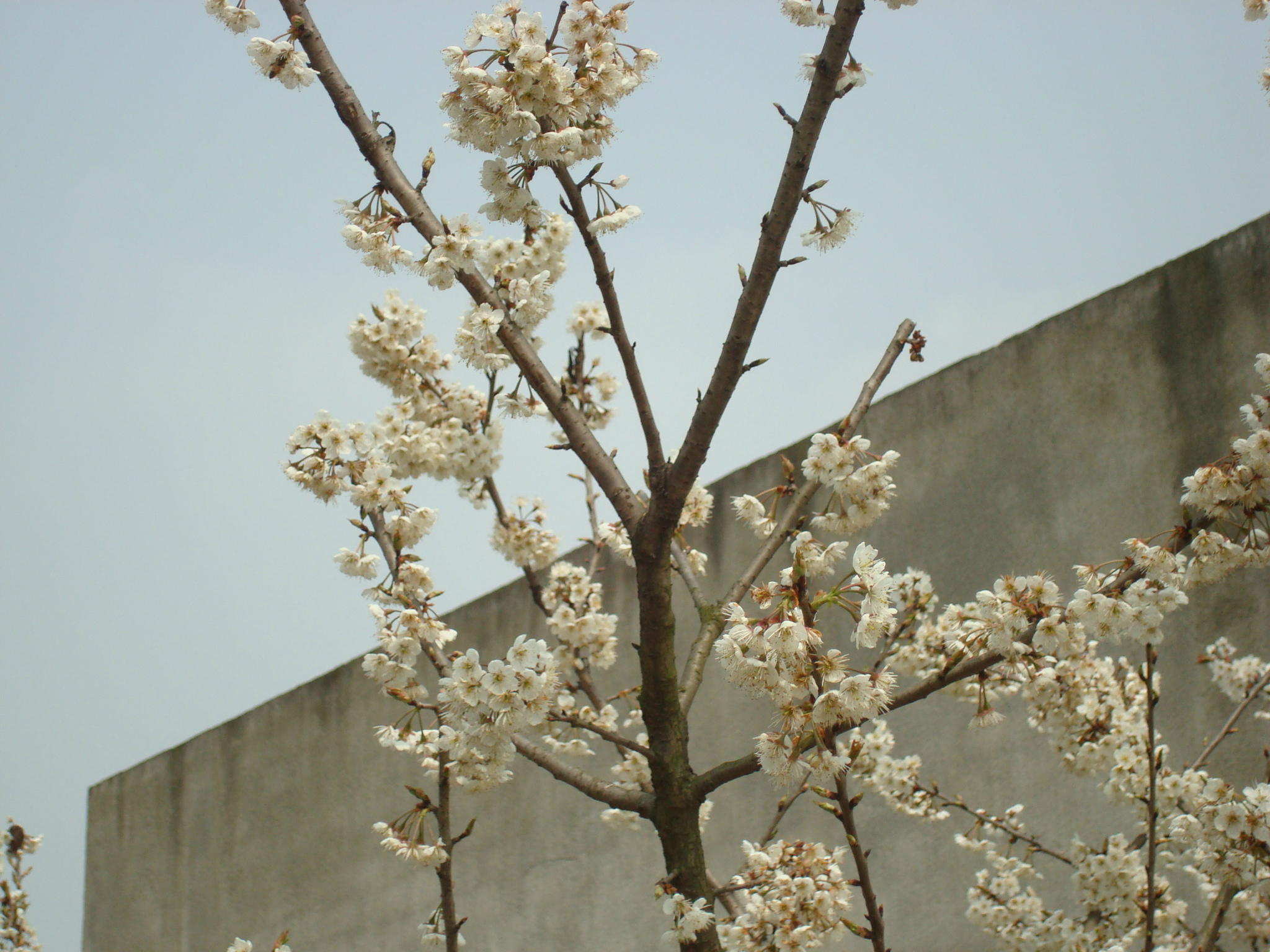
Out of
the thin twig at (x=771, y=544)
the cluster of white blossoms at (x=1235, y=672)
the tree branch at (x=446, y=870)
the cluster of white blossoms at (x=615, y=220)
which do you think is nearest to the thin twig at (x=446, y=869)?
the tree branch at (x=446, y=870)

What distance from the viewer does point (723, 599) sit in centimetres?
223

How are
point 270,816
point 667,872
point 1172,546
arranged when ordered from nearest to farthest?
point 1172,546 → point 667,872 → point 270,816

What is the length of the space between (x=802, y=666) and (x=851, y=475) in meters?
A: 0.56

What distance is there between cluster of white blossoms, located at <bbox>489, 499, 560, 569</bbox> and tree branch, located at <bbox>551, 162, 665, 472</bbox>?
1.26m

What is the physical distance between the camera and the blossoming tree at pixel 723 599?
5.39ft

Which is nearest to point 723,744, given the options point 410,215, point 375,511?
point 375,511

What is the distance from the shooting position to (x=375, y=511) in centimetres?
256

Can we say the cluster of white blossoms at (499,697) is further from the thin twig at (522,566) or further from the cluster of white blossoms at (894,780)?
the cluster of white blossoms at (894,780)

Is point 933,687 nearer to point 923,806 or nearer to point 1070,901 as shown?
point 923,806

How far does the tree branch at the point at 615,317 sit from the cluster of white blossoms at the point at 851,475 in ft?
0.92

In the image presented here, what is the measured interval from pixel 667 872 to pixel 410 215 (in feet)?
4.32

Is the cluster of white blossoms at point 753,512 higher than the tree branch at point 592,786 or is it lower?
higher

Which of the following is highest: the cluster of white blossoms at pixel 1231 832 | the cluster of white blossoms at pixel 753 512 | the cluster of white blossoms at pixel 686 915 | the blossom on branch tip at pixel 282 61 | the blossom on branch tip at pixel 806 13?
the blossom on branch tip at pixel 282 61

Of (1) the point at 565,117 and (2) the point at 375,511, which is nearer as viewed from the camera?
(1) the point at 565,117
